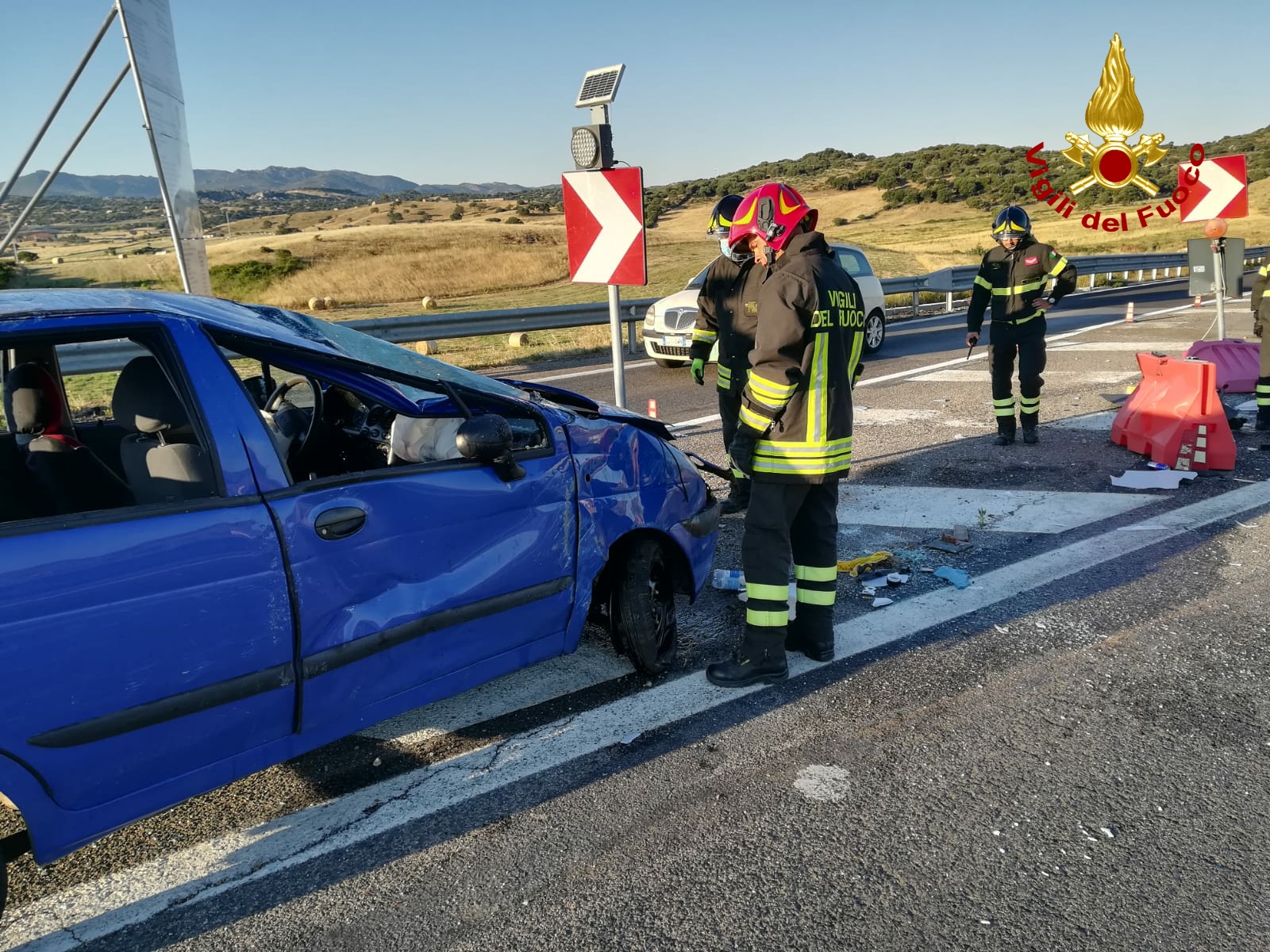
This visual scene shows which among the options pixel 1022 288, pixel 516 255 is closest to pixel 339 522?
pixel 1022 288

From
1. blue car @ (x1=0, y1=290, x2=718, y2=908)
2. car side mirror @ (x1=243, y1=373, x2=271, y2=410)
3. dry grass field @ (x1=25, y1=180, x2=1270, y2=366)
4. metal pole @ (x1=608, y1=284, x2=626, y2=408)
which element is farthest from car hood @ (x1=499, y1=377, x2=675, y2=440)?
dry grass field @ (x1=25, y1=180, x2=1270, y2=366)

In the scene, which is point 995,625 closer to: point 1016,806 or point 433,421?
point 1016,806

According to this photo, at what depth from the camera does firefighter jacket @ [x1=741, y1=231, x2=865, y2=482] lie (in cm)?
343

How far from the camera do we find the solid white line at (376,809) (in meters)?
2.44

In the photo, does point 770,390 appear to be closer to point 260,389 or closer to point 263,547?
point 263,547

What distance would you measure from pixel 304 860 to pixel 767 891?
131cm

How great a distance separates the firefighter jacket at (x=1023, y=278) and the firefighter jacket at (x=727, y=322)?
271 centimetres

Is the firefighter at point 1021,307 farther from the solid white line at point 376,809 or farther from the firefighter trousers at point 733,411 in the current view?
the solid white line at point 376,809

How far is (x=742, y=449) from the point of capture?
3.56 metres

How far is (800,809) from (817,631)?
44.0 inches

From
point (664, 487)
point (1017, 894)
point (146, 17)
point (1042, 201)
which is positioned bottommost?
point (1017, 894)

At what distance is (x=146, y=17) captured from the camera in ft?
23.6

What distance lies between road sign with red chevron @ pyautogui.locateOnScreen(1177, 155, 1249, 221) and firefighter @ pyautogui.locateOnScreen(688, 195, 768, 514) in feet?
22.4

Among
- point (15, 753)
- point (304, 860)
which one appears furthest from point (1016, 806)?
point (15, 753)
